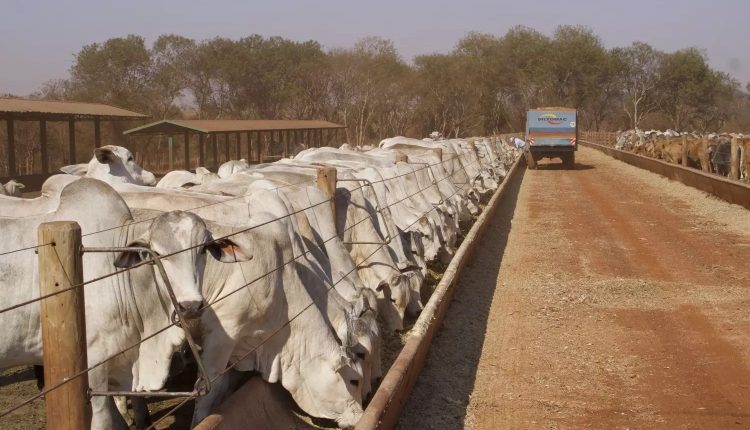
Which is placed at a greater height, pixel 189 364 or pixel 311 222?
pixel 311 222

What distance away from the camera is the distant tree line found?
2004 inches

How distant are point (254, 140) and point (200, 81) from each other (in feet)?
29.4

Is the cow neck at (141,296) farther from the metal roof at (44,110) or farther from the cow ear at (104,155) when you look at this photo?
the metal roof at (44,110)

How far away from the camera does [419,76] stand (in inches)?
2335

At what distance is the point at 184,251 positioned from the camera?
4.61 m

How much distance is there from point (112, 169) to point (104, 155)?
0.30 metres

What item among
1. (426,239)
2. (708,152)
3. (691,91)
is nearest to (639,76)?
(691,91)

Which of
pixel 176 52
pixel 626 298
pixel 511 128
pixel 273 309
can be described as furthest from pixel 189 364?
pixel 511 128

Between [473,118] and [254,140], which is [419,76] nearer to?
[473,118]

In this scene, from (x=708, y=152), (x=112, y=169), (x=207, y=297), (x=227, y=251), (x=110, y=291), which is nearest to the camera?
(x=227, y=251)

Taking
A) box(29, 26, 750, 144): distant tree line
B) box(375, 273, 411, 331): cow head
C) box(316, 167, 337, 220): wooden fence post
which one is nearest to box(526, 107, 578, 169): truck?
box(29, 26, 750, 144): distant tree line

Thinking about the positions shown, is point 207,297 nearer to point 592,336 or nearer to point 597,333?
point 592,336

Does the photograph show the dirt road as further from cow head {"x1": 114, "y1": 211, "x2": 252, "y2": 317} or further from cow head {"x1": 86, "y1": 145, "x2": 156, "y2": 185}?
cow head {"x1": 86, "y1": 145, "x2": 156, "y2": 185}

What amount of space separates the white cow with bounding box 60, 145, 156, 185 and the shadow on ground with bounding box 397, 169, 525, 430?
3.97 metres
